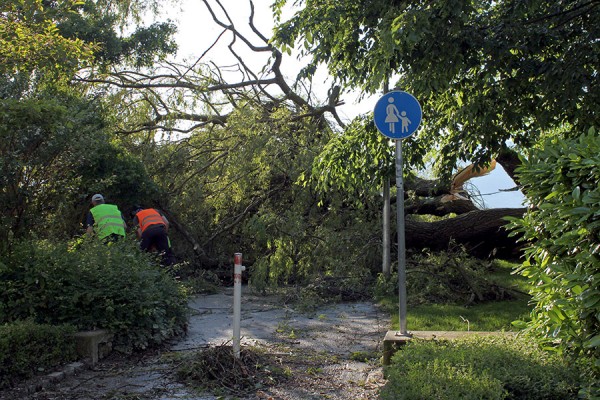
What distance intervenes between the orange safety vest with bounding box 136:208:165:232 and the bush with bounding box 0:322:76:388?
4.83 metres

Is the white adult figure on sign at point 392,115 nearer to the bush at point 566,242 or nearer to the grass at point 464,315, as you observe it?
the bush at point 566,242

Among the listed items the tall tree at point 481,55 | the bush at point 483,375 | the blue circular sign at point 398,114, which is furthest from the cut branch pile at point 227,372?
the tall tree at point 481,55

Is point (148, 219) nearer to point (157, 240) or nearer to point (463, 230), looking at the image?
point (157, 240)

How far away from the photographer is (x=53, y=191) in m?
8.38

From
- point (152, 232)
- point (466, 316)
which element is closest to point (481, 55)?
point (466, 316)

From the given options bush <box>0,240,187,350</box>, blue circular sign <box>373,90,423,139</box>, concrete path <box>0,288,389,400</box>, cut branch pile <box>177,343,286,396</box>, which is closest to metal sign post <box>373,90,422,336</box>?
blue circular sign <box>373,90,423,139</box>

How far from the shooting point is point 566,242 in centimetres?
482

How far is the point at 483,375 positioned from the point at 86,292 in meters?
4.37

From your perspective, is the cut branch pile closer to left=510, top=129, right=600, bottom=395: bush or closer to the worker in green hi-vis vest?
left=510, top=129, right=600, bottom=395: bush

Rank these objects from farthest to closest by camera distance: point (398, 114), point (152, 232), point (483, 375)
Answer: point (152, 232), point (398, 114), point (483, 375)

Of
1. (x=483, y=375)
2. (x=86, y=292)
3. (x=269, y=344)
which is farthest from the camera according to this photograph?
(x=269, y=344)

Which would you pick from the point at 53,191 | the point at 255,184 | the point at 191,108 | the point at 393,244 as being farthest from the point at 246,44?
the point at 53,191

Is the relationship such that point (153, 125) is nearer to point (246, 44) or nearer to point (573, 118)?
point (246, 44)

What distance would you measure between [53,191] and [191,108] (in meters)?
7.21
